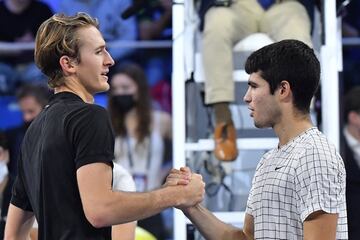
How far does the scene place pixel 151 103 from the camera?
4430mm

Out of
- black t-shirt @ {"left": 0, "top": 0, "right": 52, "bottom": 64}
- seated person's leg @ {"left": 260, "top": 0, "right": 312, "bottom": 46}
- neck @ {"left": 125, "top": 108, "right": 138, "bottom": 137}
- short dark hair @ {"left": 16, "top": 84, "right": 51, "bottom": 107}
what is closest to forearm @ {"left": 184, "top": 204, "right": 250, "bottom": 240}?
seated person's leg @ {"left": 260, "top": 0, "right": 312, "bottom": 46}

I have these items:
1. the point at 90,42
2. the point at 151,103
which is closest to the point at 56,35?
the point at 90,42

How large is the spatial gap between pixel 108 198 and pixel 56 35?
45 cm

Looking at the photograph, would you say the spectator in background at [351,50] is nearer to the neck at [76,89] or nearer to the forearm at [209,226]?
the forearm at [209,226]

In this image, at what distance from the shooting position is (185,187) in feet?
6.95

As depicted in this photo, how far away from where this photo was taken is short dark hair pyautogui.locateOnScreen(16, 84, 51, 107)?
14.5 ft

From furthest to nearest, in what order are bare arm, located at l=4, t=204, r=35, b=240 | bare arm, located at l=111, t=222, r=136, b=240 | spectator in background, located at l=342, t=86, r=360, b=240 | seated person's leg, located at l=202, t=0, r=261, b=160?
spectator in background, located at l=342, t=86, r=360, b=240
seated person's leg, located at l=202, t=0, r=261, b=160
bare arm, located at l=111, t=222, r=136, b=240
bare arm, located at l=4, t=204, r=35, b=240

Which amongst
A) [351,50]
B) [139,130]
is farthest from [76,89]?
[351,50]

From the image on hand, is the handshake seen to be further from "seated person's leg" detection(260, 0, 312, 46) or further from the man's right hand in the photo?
"seated person's leg" detection(260, 0, 312, 46)

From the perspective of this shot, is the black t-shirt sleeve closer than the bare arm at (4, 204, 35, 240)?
Yes

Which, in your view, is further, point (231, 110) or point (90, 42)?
point (231, 110)

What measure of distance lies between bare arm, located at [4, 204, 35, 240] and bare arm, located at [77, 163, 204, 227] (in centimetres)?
37

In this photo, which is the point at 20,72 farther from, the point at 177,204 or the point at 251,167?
the point at 177,204

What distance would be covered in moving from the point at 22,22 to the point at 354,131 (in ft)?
6.49
